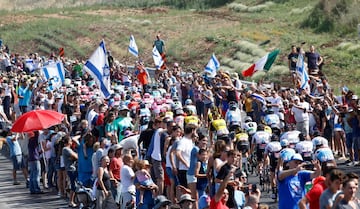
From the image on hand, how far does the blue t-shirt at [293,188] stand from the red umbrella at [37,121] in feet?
29.7

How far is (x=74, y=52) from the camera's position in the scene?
60.4m

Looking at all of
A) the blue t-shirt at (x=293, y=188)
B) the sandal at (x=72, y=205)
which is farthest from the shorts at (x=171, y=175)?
the blue t-shirt at (x=293, y=188)

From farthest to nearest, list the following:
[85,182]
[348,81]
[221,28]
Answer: [221,28] < [348,81] < [85,182]

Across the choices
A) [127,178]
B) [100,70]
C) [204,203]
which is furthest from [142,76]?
[204,203]

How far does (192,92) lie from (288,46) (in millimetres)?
17211

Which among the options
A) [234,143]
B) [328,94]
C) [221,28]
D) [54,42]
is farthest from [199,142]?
[54,42]

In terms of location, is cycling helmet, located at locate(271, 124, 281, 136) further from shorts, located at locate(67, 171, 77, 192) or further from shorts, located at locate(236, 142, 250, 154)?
shorts, located at locate(67, 171, 77, 192)

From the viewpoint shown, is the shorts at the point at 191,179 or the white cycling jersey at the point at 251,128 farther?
the white cycling jersey at the point at 251,128

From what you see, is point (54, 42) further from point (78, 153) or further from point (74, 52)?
point (78, 153)

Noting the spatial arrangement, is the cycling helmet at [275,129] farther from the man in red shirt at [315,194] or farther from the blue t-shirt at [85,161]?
the man in red shirt at [315,194]

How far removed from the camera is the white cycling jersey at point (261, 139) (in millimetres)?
21250

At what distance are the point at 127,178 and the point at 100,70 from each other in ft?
27.7

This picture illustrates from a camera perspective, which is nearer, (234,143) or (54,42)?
(234,143)

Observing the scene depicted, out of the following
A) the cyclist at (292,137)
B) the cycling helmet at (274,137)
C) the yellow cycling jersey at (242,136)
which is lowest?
the yellow cycling jersey at (242,136)
